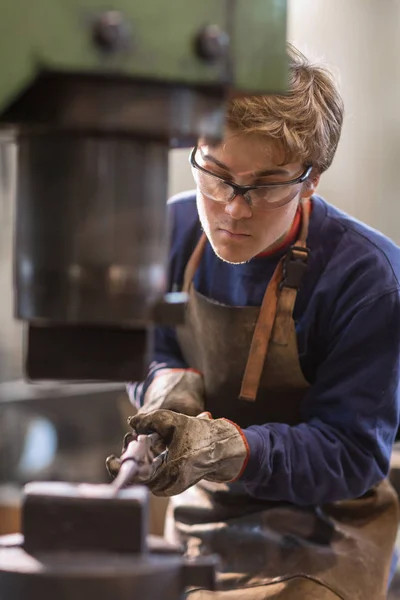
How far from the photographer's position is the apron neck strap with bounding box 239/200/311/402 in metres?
1.96

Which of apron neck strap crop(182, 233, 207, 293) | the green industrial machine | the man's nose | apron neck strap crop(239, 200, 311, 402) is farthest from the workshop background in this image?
Result: the green industrial machine

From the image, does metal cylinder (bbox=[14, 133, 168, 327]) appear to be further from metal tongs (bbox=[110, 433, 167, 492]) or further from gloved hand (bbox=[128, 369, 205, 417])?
gloved hand (bbox=[128, 369, 205, 417])

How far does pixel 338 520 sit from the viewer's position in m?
2.08

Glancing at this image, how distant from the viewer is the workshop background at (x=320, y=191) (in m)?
4.01

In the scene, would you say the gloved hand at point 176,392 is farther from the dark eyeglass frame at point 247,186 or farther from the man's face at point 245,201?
the dark eyeglass frame at point 247,186

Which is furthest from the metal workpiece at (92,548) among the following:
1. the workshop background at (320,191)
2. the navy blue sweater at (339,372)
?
the workshop background at (320,191)

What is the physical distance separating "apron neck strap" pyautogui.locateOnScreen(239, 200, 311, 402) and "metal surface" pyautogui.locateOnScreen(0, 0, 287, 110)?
0.98m

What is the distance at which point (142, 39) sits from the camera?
918 mm

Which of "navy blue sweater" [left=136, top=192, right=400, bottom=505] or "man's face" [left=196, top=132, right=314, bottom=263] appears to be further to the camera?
"navy blue sweater" [left=136, top=192, right=400, bottom=505]

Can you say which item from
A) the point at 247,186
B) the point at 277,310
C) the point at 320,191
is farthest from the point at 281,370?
the point at 320,191

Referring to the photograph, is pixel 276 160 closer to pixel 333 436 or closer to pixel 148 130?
pixel 333 436

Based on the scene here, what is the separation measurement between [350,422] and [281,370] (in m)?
0.22

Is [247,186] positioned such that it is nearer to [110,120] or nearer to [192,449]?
[192,449]

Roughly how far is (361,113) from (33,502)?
3.68m
